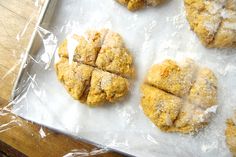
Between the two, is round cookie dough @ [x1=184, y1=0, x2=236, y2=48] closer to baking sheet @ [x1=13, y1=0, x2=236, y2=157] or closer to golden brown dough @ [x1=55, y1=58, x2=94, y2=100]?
baking sheet @ [x1=13, y1=0, x2=236, y2=157]

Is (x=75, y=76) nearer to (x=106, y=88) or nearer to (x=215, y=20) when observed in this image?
(x=106, y=88)

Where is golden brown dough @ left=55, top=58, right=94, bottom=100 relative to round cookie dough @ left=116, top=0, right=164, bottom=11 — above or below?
below

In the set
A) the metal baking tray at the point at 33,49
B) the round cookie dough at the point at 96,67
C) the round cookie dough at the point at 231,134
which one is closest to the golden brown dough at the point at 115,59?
the round cookie dough at the point at 96,67

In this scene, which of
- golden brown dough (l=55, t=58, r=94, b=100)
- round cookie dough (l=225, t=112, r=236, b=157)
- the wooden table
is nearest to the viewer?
round cookie dough (l=225, t=112, r=236, b=157)

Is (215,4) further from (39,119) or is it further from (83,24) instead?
(39,119)

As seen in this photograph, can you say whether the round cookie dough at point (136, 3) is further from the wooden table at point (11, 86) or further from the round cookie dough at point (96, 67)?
the wooden table at point (11, 86)

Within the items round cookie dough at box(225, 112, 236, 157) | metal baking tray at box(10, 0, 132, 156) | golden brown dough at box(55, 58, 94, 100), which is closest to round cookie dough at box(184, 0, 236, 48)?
round cookie dough at box(225, 112, 236, 157)
